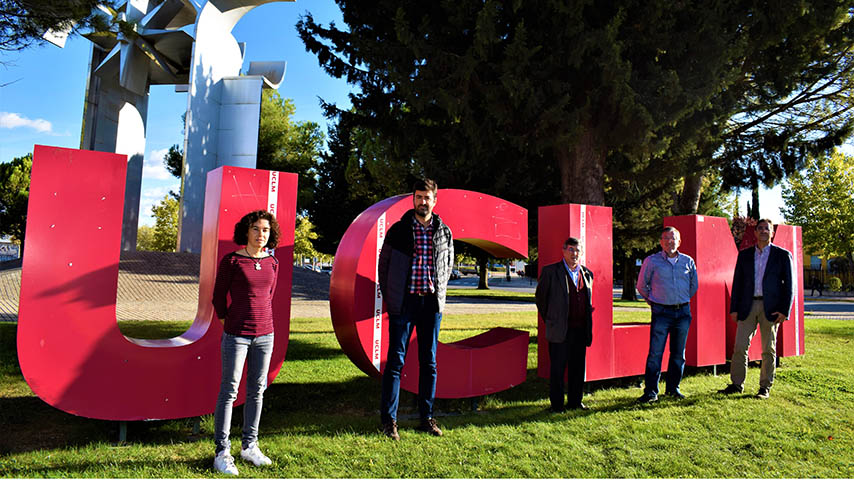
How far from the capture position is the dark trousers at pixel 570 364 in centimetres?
539

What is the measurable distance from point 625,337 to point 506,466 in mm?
3485

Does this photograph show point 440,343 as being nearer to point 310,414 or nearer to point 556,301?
point 556,301

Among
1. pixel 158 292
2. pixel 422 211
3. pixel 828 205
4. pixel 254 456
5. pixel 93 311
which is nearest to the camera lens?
pixel 254 456

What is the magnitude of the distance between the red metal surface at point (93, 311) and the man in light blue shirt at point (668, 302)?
4.51 metres

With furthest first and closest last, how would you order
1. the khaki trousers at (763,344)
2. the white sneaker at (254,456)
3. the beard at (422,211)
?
1. the khaki trousers at (763,344)
2. the beard at (422,211)
3. the white sneaker at (254,456)

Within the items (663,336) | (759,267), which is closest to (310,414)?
(663,336)

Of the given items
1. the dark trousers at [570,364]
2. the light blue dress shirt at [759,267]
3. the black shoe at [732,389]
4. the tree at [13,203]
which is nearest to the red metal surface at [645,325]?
the dark trousers at [570,364]

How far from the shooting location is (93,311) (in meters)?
4.02

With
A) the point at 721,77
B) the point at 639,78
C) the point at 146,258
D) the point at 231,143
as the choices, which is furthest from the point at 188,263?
the point at 721,77

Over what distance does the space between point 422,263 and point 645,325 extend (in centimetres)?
400

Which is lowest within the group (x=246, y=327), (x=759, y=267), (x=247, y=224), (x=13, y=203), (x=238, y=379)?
Result: (x=238, y=379)

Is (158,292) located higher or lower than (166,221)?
lower

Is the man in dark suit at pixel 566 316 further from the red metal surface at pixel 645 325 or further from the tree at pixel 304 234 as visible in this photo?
the tree at pixel 304 234

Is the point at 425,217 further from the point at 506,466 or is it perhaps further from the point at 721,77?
the point at 721,77
